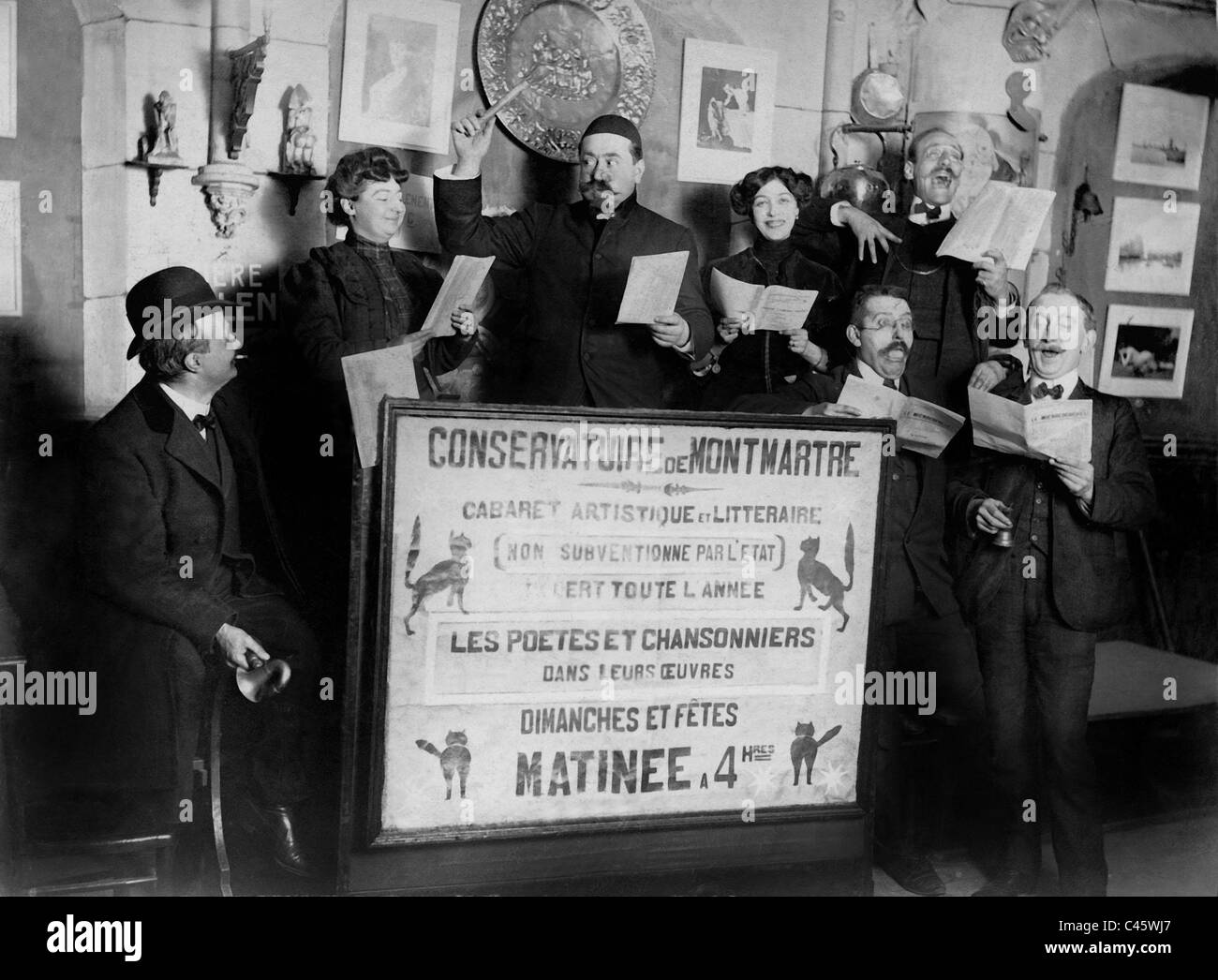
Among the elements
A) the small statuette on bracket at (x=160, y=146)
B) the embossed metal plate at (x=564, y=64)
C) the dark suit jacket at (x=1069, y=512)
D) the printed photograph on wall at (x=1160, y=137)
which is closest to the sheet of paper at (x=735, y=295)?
the embossed metal plate at (x=564, y=64)

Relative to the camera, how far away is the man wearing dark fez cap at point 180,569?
12.0ft

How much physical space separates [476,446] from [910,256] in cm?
153

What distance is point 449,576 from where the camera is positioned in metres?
3.70

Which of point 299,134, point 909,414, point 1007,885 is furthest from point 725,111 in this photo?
point 1007,885

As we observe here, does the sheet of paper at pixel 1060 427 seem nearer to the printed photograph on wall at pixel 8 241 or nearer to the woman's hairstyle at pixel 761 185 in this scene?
the woman's hairstyle at pixel 761 185

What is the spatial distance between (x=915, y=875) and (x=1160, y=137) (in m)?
2.57

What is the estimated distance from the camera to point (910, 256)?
4145 mm

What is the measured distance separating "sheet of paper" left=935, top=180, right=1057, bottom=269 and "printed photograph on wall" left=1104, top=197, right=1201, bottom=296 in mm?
319

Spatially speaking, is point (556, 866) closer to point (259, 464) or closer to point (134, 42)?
point (259, 464)

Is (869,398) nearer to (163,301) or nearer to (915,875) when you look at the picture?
(915,875)

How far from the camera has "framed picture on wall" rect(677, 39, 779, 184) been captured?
4043 millimetres

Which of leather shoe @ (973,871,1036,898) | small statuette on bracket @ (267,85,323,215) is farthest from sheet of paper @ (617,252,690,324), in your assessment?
leather shoe @ (973,871,1036,898)

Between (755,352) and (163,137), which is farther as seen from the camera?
(755,352)
